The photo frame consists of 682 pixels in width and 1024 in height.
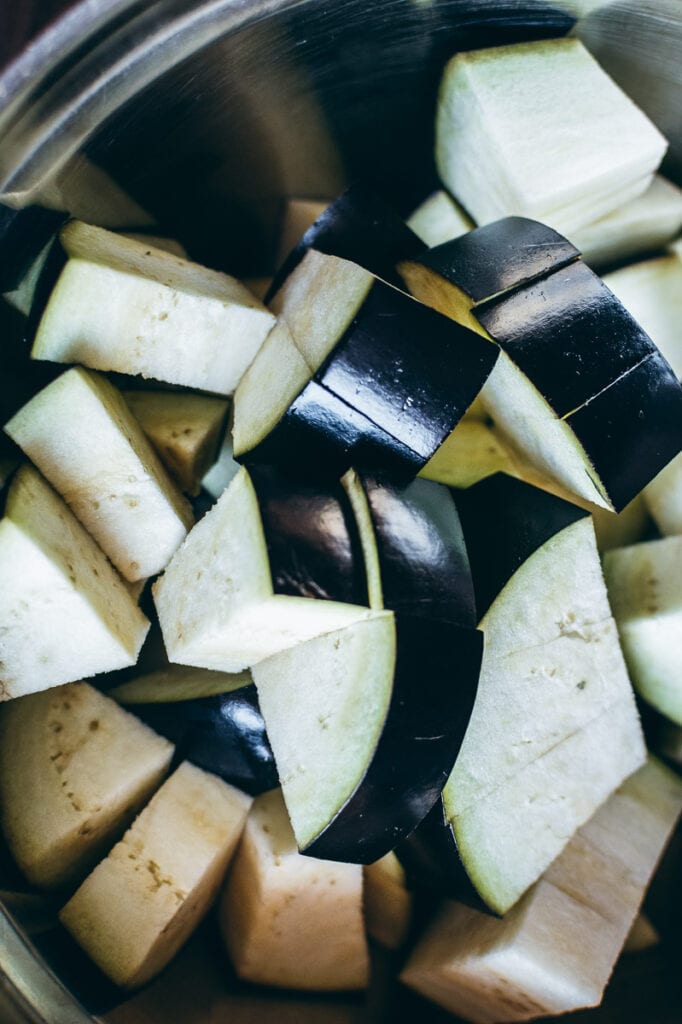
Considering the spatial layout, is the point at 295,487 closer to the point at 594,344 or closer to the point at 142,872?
the point at 594,344

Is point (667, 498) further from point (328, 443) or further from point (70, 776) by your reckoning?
point (70, 776)

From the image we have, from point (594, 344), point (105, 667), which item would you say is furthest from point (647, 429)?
point (105, 667)

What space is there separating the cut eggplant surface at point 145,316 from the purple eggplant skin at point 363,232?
0.20 meters

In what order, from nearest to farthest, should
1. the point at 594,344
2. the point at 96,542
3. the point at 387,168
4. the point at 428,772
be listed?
the point at 428,772 → the point at 594,344 → the point at 96,542 → the point at 387,168

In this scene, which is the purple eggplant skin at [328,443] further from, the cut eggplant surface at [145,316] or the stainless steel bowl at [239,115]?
the stainless steel bowl at [239,115]

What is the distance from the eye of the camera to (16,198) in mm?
1272

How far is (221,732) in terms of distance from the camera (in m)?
1.44

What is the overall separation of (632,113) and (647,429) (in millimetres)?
683

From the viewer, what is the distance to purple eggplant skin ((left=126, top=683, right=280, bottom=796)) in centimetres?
143

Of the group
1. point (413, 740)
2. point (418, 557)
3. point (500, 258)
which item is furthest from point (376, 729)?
point (500, 258)

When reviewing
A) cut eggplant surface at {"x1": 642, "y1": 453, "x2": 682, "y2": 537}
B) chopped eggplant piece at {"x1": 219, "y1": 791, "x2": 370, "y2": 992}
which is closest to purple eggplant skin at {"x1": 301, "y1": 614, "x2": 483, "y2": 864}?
chopped eggplant piece at {"x1": 219, "y1": 791, "x2": 370, "y2": 992}

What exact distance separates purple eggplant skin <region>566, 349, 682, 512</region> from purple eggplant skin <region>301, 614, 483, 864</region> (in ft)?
1.25

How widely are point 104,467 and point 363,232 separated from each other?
66 centimetres

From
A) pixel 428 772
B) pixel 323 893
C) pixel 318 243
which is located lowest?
pixel 323 893
